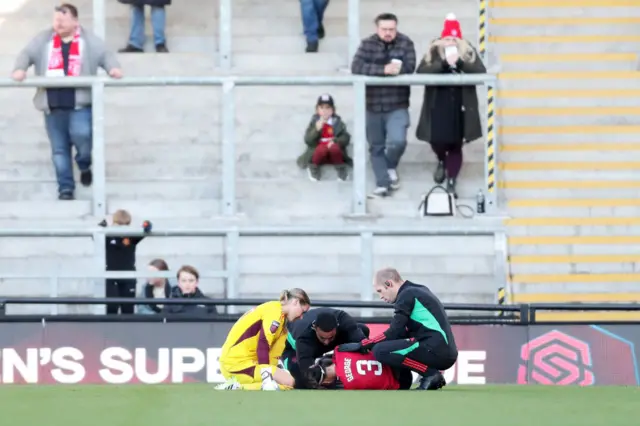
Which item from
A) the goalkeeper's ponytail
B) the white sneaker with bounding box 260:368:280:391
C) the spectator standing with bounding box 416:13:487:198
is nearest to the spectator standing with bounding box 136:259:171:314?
the white sneaker with bounding box 260:368:280:391

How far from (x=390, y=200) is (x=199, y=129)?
2.50 meters

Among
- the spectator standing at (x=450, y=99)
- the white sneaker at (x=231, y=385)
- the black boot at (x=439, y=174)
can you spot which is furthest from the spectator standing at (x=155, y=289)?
the black boot at (x=439, y=174)

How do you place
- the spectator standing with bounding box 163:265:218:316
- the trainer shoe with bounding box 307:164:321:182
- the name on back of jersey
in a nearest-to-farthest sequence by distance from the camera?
1. the name on back of jersey
2. the spectator standing with bounding box 163:265:218:316
3. the trainer shoe with bounding box 307:164:321:182

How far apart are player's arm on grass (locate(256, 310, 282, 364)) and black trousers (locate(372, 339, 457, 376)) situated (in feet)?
3.25

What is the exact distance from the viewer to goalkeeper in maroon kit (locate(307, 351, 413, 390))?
1445cm

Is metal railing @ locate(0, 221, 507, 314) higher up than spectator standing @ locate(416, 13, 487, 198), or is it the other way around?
spectator standing @ locate(416, 13, 487, 198)

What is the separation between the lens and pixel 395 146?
1855 cm

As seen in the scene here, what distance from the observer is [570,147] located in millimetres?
19641

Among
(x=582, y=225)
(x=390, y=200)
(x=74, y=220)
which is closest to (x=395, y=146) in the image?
(x=390, y=200)

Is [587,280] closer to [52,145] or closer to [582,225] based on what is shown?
[582,225]

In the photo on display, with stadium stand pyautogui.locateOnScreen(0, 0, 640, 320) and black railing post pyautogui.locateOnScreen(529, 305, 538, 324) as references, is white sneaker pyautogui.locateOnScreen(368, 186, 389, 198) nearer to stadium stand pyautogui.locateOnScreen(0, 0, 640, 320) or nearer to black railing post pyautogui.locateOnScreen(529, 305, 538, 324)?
stadium stand pyautogui.locateOnScreen(0, 0, 640, 320)

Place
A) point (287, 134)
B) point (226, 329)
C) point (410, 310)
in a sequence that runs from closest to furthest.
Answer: point (410, 310)
point (226, 329)
point (287, 134)

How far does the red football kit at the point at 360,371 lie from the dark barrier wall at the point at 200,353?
1881 millimetres

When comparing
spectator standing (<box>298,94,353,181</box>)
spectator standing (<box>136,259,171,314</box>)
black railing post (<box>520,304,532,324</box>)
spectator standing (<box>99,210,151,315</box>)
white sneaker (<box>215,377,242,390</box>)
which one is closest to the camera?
white sneaker (<box>215,377,242,390</box>)
